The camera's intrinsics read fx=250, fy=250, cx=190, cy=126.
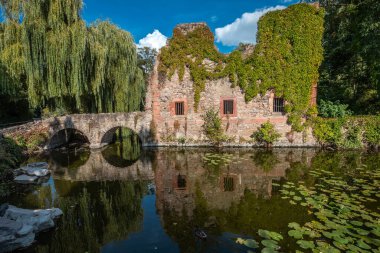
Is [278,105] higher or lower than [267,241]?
higher

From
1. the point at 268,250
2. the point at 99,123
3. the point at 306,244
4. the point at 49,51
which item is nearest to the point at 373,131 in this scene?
the point at 306,244

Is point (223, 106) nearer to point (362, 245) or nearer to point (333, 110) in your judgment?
point (333, 110)

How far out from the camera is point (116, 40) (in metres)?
17.5

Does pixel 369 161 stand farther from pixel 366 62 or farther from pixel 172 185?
pixel 172 185

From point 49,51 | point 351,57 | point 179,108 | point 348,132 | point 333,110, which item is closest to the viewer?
point 49,51

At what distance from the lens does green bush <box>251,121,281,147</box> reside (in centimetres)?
1517

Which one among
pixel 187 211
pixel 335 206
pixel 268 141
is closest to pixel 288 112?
pixel 268 141

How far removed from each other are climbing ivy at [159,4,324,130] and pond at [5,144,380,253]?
4.56 metres

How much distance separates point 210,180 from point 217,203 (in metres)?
2.05

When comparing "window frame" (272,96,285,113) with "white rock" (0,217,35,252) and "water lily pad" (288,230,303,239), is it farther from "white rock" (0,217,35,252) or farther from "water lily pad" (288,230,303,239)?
"white rock" (0,217,35,252)

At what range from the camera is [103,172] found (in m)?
11.2

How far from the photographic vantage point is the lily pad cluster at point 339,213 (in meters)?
4.90

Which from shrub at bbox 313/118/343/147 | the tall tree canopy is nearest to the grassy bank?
shrub at bbox 313/118/343/147

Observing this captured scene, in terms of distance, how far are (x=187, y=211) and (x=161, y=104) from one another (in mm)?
10462
